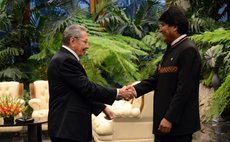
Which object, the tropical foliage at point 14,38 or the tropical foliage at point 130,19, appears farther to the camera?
the tropical foliage at point 130,19

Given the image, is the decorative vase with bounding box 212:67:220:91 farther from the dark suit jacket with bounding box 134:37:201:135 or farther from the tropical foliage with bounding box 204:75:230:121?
the dark suit jacket with bounding box 134:37:201:135

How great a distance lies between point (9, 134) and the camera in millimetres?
6461

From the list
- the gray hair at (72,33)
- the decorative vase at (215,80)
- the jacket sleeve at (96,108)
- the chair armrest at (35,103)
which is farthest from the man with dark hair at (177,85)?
the decorative vase at (215,80)

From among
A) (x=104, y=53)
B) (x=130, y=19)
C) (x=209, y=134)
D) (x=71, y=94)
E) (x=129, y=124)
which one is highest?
Result: (x=130, y=19)

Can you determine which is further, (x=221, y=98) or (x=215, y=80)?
(x=215, y=80)

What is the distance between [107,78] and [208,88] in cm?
207

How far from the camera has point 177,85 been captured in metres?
2.59

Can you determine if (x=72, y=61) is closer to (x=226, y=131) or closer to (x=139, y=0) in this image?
(x=226, y=131)

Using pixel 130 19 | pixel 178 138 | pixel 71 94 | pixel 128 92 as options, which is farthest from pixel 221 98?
pixel 130 19

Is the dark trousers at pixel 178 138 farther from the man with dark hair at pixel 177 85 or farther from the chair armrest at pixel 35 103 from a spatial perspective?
the chair armrest at pixel 35 103

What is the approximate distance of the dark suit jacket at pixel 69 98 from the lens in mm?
2686

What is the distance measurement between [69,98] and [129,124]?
247cm

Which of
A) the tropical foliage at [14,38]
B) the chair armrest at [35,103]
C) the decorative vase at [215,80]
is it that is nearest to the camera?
the chair armrest at [35,103]

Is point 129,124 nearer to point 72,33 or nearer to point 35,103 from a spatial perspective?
point 35,103
